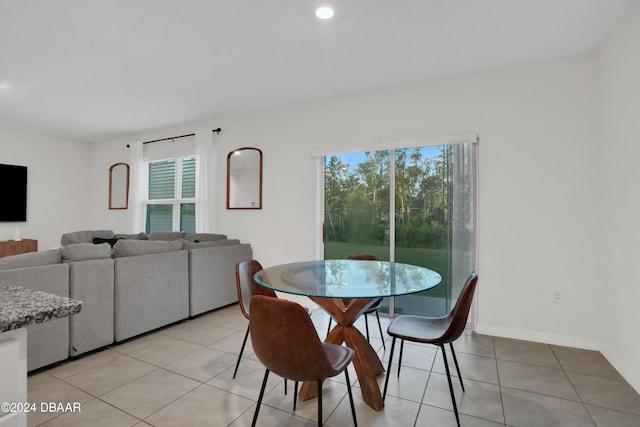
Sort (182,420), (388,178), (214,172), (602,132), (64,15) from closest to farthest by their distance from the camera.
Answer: (182,420) < (64,15) < (602,132) < (388,178) < (214,172)

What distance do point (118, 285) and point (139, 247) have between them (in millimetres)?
420

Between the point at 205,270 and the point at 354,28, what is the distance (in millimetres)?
2887

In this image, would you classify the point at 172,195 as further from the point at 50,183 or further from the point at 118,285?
the point at 118,285

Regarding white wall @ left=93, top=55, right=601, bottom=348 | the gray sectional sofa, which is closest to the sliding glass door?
white wall @ left=93, top=55, right=601, bottom=348

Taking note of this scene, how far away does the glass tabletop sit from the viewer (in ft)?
6.05

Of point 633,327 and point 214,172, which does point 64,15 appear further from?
point 633,327

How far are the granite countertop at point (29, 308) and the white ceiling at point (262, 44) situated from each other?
2.14m

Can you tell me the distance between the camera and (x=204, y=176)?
16.5 ft

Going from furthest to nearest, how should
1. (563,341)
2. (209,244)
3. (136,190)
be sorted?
(136,190)
(209,244)
(563,341)

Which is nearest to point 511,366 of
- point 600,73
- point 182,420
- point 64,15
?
point 182,420

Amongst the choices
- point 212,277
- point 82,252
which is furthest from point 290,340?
point 212,277

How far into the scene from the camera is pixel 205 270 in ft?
12.5

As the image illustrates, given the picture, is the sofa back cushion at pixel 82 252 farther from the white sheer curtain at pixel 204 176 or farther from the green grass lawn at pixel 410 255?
the green grass lawn at pixel 410 255

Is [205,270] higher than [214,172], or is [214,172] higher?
[214,172]
